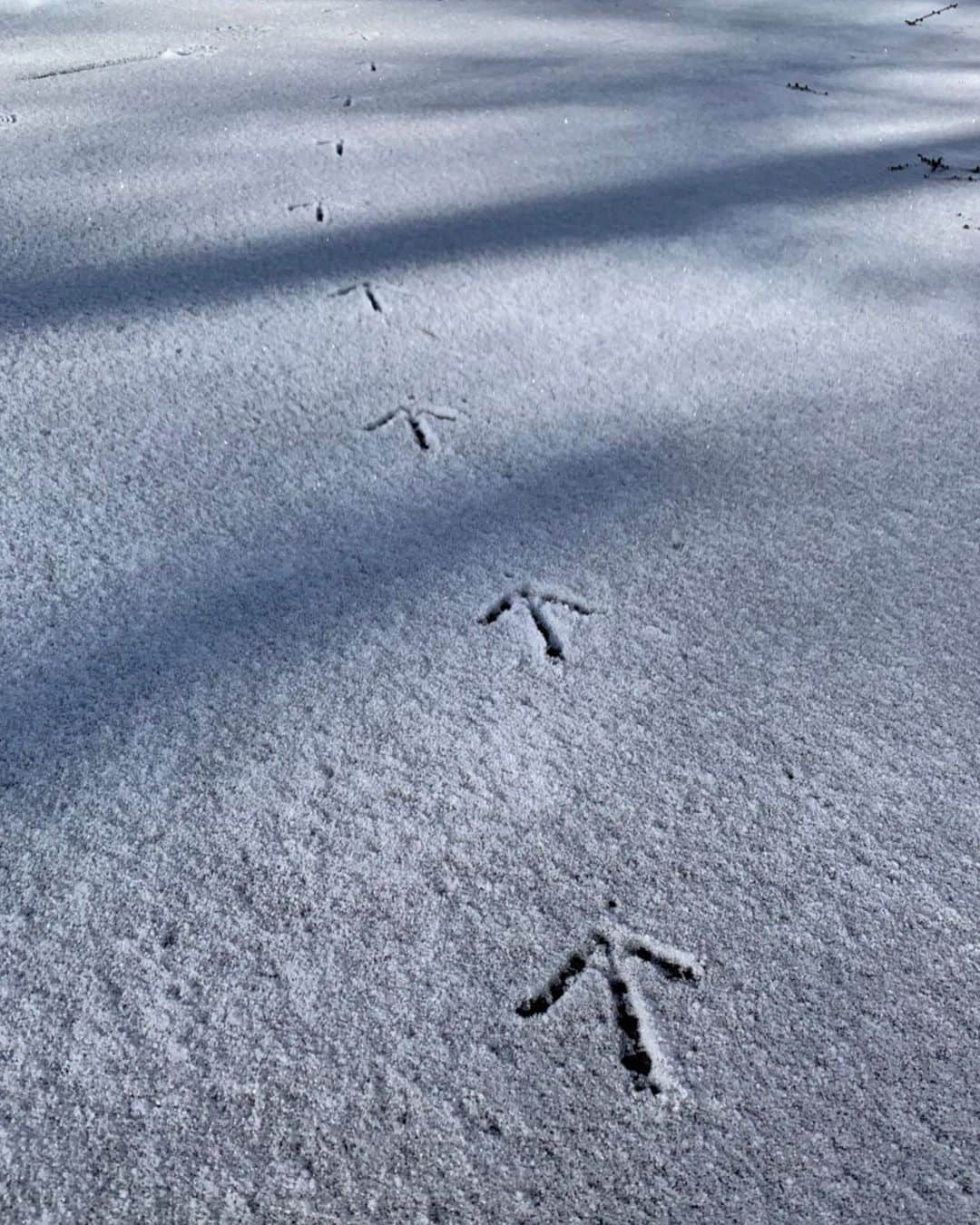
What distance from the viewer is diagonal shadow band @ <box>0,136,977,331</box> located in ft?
6.89

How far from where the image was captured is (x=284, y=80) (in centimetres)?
337

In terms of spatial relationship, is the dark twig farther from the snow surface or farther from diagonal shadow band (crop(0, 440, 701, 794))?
diagonal shadow band (crop(0, 440, 701, 794))

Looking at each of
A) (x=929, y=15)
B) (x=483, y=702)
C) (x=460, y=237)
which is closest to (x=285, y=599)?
(x=483, y=702)

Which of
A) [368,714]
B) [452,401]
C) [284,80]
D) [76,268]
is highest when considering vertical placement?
[284,80]

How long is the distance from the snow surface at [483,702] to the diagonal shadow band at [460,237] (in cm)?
2

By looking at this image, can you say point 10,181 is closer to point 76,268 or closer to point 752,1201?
point 76,268

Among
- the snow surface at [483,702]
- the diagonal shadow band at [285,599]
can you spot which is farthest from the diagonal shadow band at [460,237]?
the diagonal shadow band at [285,599]

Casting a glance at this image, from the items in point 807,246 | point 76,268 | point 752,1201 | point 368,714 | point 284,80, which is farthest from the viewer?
point 284,80

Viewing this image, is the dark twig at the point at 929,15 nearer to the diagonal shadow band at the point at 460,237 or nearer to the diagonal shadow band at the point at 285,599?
the diagonal shadow band at the point at 460,237

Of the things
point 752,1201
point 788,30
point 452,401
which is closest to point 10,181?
point 452,401

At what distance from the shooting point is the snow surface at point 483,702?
2.95ft

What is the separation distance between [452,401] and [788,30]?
3454 mm

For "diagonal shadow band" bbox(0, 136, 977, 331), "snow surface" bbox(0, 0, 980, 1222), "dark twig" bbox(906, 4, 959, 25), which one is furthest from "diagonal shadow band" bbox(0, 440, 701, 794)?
"dark twig" bbox(906, 4, 959, 25)

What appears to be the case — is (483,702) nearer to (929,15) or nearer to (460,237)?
(460,237)
